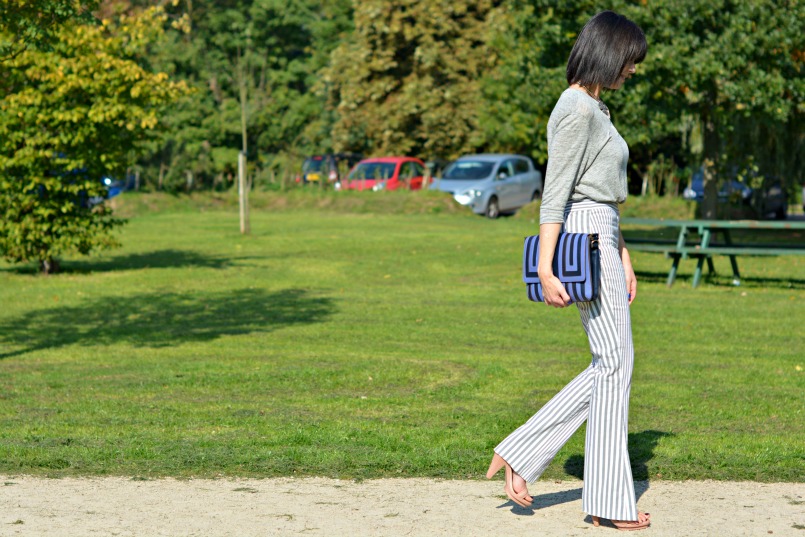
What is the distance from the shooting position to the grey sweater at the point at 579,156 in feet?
15.5

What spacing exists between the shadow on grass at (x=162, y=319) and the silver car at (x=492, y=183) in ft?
60.8

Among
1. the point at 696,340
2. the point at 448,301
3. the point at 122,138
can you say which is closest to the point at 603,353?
the point at 696,340

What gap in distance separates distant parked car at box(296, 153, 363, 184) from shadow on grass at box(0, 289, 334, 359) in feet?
78.6

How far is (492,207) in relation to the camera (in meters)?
34.1

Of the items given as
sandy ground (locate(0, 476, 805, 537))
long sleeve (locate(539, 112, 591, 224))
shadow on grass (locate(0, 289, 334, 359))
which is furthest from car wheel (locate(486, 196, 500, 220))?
long sleeve (locate(539, 112, 591, 224))

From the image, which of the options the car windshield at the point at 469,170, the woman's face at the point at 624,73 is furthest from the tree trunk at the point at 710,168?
the woman's face at the point at 624,73

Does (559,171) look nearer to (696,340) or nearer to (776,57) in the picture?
(696,340)

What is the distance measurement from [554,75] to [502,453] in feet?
68.6

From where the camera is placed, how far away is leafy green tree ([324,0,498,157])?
148 ft

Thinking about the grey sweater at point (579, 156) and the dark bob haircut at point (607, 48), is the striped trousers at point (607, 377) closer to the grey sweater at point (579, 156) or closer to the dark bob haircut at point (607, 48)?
the grey sweater at point (579, 156)

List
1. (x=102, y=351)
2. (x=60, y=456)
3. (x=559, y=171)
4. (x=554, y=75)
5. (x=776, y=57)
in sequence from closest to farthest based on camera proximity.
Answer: (x=559, y=171) < (x=60, y=456) < (x=102, y=351) < (x=776, y=57) < (x=554, y=75)

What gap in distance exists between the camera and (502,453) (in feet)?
16.5

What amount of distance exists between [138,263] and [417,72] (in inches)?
1076

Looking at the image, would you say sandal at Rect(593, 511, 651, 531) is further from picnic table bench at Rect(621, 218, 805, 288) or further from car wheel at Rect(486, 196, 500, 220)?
car wheel at Rect(486, 196, 500, 220)
